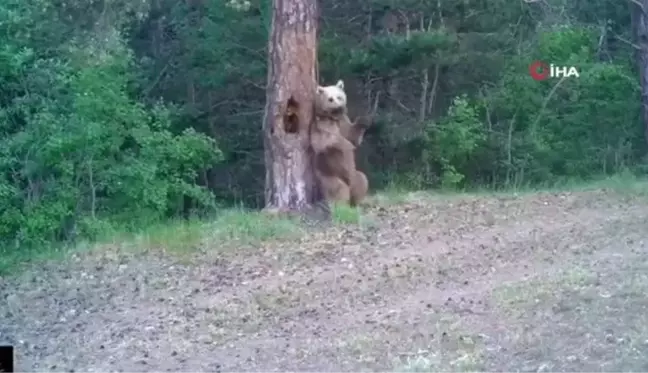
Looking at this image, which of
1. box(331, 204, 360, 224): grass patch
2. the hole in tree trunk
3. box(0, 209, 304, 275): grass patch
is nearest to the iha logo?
the hole in tree trunk

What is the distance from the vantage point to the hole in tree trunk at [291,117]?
13961 mm

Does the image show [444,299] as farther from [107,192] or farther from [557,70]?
[557,70]

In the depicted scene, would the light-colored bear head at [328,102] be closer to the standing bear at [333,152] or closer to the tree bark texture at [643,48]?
the standing bear at [333,152]

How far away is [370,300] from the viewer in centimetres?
988

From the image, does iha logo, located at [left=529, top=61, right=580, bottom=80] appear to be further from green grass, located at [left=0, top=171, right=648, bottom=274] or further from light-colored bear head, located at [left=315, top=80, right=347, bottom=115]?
light-colored bear head, located at [left=315, top=80, right=347, bottom=115]

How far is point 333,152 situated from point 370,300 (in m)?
4.44

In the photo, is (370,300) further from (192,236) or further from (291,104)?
(291,104)

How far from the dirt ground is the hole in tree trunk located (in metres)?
1.61

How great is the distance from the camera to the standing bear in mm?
13969

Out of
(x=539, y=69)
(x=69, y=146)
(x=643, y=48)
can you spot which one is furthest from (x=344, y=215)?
(x=539, y=69)

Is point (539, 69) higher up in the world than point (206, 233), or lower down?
higher up

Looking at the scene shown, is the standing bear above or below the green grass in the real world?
above

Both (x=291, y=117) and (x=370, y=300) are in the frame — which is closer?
(x=370, y=300)

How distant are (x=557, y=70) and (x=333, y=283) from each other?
43.2ft
